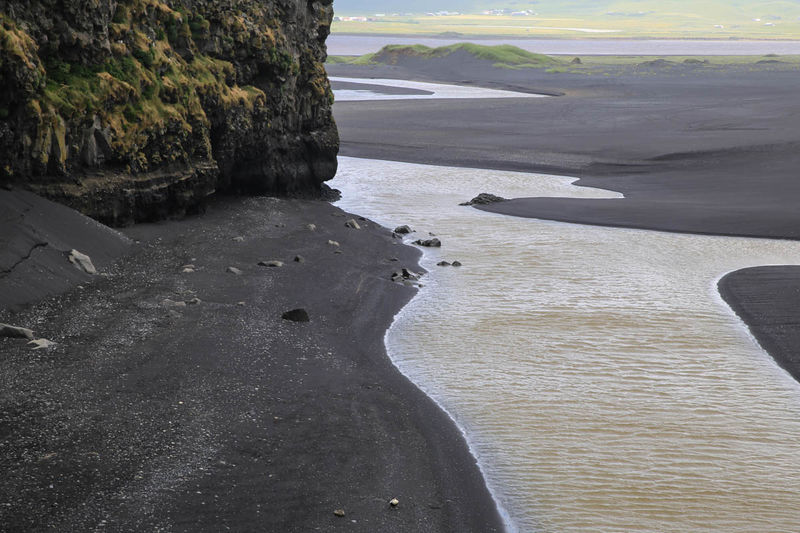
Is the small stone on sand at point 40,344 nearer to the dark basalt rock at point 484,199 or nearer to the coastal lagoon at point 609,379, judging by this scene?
the coastal lagoon at point 609,379

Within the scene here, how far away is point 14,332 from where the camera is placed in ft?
36.6

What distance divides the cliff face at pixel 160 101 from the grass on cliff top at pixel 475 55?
64.3m

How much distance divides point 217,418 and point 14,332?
10.6ft

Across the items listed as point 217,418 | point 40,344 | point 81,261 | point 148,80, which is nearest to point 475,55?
point 148,80

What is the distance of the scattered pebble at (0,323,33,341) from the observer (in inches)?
437

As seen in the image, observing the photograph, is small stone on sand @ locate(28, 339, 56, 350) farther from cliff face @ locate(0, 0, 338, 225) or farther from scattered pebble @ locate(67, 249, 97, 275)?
cliff face @ locate(0, 0, 338, 225)

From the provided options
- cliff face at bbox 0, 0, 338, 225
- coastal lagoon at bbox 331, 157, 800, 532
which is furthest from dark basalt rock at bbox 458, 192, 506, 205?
cliff face at bbox 0, 0, 338, 225

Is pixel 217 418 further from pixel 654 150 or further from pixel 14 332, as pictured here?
pixel 654 150

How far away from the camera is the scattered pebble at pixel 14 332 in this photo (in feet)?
36.4

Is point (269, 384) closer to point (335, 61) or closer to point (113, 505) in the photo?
point (113, 505)

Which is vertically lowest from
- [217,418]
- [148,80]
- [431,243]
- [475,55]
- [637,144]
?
[431,243]

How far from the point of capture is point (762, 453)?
10.0 meters

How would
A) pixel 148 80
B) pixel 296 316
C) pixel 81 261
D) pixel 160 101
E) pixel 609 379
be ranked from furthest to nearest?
pixel 160 101, pixel 148 80, pixel 81 261, pixel 296 316, pixel 609 379

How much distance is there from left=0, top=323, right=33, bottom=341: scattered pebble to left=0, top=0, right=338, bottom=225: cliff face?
465 centimetres
